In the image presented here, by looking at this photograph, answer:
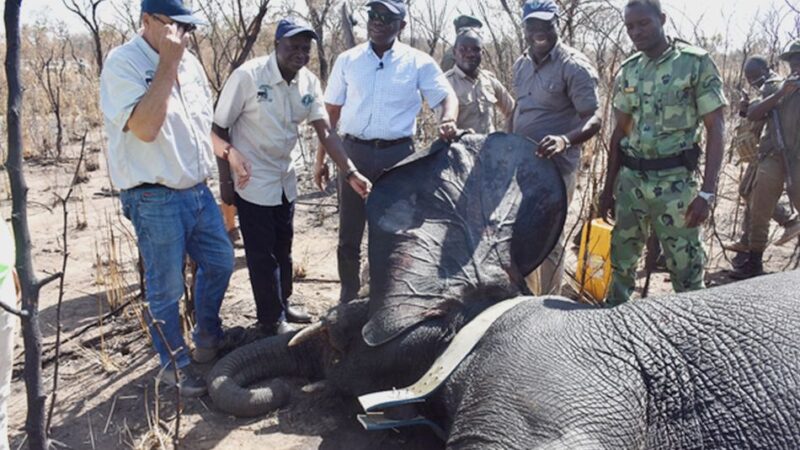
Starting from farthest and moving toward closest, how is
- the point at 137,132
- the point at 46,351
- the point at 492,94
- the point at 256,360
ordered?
1. the point at 492,94
2. the point at 46,351
3. the point at 256,360
4. the point at 137,132

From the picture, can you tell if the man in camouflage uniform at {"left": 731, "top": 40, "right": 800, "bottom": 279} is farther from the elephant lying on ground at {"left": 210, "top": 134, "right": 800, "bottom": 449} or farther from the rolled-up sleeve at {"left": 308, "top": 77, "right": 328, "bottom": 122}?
the rolled-up sleeve at {"left": 308, "top": 77, "right": 328, "bottom": 122}

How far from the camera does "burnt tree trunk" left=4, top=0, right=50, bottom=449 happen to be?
1563mm

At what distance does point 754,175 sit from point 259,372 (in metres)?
5.23

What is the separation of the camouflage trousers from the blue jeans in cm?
245

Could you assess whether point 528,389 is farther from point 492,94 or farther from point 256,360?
point 492,94

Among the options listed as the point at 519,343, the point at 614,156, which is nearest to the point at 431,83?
the point at 614,156

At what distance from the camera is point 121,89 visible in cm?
334

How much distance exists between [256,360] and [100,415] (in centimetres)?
87

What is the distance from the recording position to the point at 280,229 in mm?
4566

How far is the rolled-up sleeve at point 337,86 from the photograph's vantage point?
4.90m

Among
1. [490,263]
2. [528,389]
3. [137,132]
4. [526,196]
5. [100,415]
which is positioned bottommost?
[100,415]

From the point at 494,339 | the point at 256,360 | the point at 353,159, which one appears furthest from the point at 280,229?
the point at 494,339

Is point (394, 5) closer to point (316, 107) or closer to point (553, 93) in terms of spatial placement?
point (316, 107)

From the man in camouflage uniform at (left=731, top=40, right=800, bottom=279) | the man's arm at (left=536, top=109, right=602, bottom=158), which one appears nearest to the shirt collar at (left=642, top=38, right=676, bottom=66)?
the man's arm at (left=536, top=109, right=602, bottom=158)
